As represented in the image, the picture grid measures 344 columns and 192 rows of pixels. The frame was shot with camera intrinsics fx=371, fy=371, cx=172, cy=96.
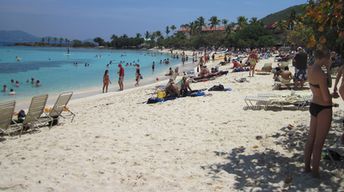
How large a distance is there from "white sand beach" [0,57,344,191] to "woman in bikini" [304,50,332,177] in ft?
1.52

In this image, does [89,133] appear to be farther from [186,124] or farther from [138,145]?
[186,124]

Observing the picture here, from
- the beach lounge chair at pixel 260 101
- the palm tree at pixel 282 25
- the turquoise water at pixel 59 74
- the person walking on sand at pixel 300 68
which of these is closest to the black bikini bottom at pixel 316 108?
the palm tree at pixel 282 25

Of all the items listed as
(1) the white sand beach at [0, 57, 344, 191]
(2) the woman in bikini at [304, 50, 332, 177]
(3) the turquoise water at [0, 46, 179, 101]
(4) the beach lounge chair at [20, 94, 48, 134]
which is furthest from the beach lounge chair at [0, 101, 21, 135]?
(3) the turquoise water at [0, 46, 179, 101]

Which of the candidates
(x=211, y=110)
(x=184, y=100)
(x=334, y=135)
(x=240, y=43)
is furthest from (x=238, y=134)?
(x=240, y=43)

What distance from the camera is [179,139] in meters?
6.68

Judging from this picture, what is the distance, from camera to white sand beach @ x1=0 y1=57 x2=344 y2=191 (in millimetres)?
4586

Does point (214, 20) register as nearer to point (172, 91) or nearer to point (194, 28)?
point (194, 28)

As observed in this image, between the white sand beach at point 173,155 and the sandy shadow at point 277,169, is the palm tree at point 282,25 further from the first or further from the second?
the sandy shadow at point 277,169

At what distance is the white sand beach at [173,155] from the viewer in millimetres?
4586

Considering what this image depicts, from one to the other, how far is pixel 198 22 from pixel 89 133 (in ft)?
404

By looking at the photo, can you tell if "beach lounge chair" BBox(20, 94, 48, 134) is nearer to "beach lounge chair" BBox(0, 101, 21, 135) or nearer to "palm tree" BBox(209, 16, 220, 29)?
"beach lounge chair" BBox(0, 101, 21, 135)

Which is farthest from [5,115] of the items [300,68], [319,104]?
[300,68]

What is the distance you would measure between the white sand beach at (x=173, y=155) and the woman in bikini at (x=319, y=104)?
46cm

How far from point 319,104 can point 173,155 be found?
94.8 inches
